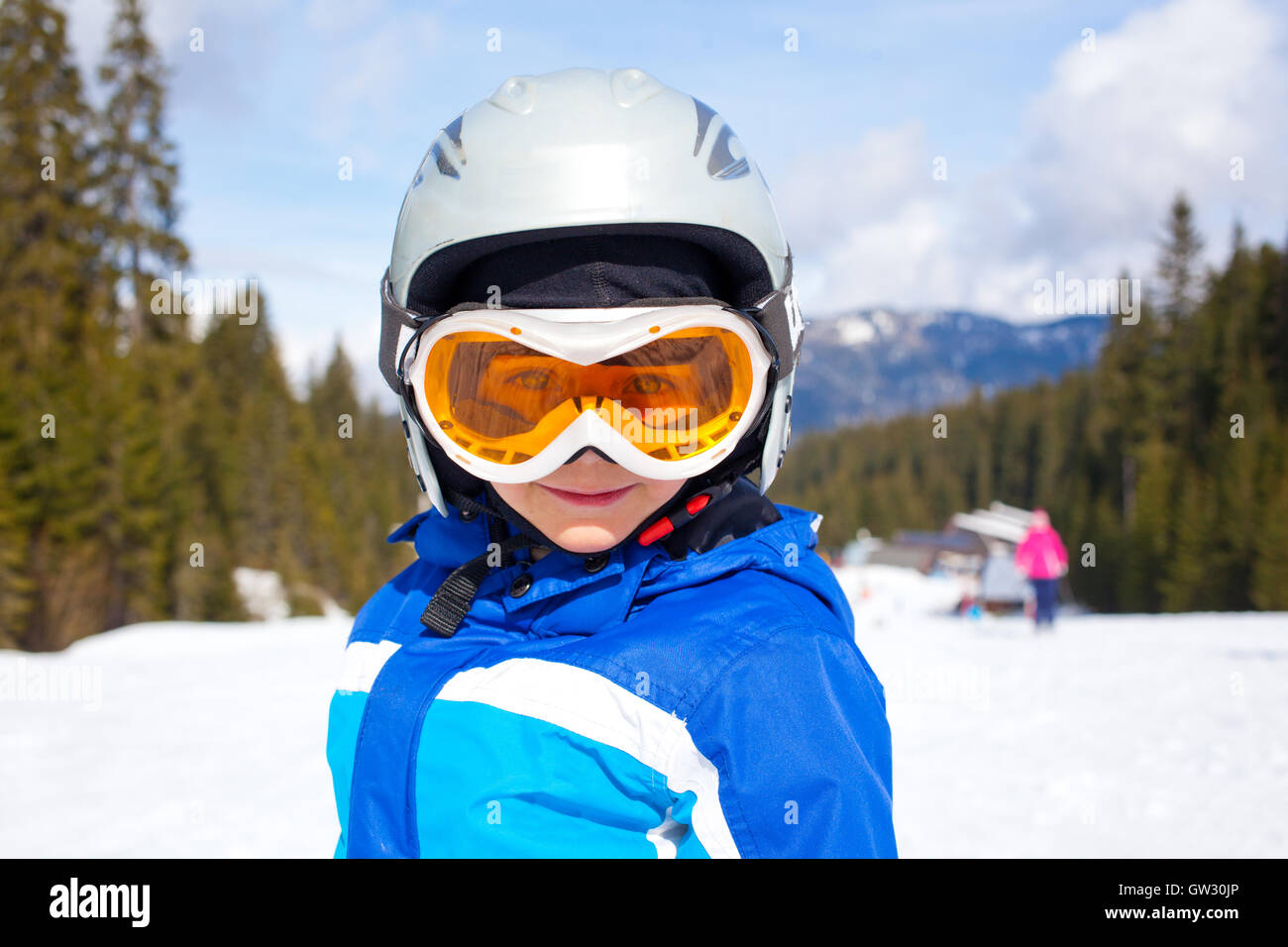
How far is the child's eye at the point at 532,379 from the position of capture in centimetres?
159

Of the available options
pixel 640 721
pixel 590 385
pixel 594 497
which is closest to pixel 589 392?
pixel 590 385

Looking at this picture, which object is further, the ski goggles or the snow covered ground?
the snow covered ground

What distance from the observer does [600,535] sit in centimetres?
153

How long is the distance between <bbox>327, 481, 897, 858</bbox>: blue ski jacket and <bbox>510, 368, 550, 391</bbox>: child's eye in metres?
0.29

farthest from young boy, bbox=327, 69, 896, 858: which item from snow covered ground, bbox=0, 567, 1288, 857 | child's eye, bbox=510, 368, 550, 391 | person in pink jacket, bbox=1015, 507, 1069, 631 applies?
person in pink jacket, bbox=1015, 507, 1069, 631

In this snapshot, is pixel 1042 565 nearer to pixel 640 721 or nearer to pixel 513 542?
pixel 513 542

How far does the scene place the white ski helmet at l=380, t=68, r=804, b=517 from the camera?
1.54 meters

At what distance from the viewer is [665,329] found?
4.83ft

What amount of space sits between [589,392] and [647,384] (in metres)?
0.10

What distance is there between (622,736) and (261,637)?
39.0 feet

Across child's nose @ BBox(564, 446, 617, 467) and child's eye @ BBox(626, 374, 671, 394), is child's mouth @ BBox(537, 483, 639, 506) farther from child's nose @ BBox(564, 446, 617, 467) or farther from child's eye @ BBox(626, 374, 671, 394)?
child's eye @ BBox(626, 374, 671, 394)

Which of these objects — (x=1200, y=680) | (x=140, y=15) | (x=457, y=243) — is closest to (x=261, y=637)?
(x=1200, y=680)

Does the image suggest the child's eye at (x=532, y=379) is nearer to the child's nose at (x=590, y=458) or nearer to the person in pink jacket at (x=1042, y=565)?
the child's nose at (x=590, y=458)
